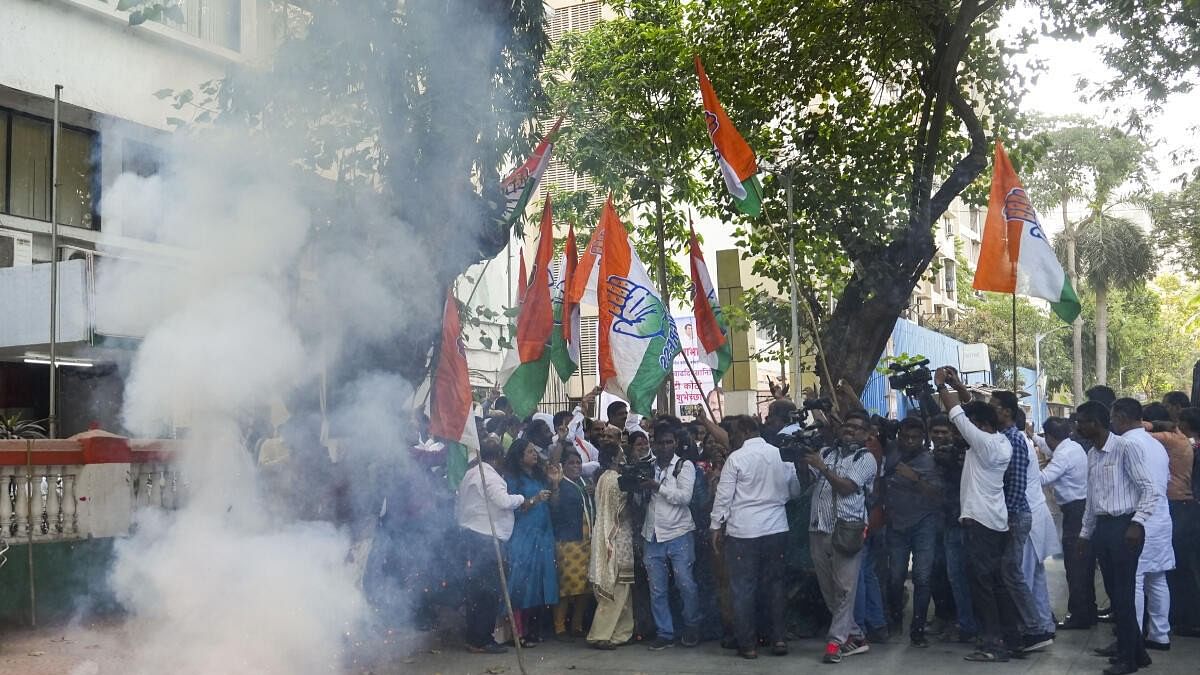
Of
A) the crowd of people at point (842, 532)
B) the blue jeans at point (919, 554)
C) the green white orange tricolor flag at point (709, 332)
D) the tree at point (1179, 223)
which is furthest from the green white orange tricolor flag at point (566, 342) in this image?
the tree at point (1179, 223)

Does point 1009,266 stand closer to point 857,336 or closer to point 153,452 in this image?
point 857,336

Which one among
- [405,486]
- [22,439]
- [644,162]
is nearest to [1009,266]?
[405,486]

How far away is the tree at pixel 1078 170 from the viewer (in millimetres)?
33062

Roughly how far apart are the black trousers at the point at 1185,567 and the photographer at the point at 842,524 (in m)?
2.50

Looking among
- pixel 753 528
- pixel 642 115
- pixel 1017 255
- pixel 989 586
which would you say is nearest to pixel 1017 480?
pixel 989 586

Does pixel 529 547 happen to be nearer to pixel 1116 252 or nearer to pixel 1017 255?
pixel 1017 255

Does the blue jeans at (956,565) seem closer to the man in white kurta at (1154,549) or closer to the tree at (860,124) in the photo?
the man in white kurta at (1154,549)

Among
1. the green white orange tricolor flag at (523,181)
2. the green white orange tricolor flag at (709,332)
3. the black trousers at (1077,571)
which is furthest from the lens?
the green white orange tricolor flag at (709,332)

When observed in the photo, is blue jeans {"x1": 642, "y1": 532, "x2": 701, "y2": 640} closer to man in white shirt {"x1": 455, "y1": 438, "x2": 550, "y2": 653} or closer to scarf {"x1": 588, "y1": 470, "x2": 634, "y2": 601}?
scarf {"x1": 588, "y1": 470, "x2": 634, "y2": 601}

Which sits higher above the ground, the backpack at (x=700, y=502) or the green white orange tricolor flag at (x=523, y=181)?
the green white orange tricolor flag at (x=523, y=181)

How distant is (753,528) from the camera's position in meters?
8.31

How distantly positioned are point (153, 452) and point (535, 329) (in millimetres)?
3224

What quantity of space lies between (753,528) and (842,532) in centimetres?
63

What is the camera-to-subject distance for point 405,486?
8.80 metres
